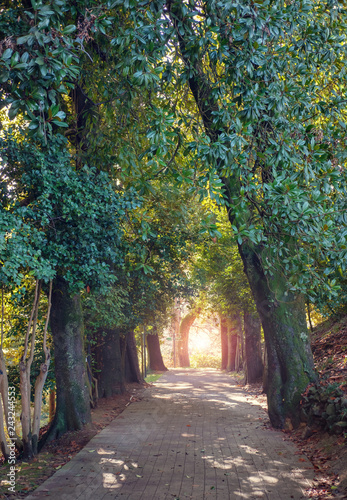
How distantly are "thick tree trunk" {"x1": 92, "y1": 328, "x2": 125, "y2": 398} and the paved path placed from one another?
3.99 metres

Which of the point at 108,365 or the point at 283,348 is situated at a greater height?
the point at 283,348

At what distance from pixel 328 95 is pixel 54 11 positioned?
582 centimetres

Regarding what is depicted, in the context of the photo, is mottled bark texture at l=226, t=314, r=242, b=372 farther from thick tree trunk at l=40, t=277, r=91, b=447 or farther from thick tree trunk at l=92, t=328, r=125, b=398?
thick tree trunk at l=40, t=277, r=91, b=447

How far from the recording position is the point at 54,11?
584 centimetres

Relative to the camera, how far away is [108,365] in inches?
668

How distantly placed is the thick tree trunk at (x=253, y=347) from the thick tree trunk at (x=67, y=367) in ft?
33.6

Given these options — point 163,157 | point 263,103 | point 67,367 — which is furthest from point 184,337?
point 263,103

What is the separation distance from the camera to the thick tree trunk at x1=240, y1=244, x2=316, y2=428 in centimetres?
988

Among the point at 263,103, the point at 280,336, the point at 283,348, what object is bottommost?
the point at 283,348

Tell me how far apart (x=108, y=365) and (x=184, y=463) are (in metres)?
9.46

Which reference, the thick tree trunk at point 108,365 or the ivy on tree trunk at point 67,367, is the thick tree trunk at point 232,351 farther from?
the ivy on tree trunk at point 67,367

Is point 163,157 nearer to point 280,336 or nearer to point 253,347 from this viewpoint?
point 280,336

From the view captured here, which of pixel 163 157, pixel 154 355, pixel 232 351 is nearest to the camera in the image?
pixel 163 157

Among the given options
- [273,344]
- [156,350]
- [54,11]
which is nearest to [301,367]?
[273,344]
